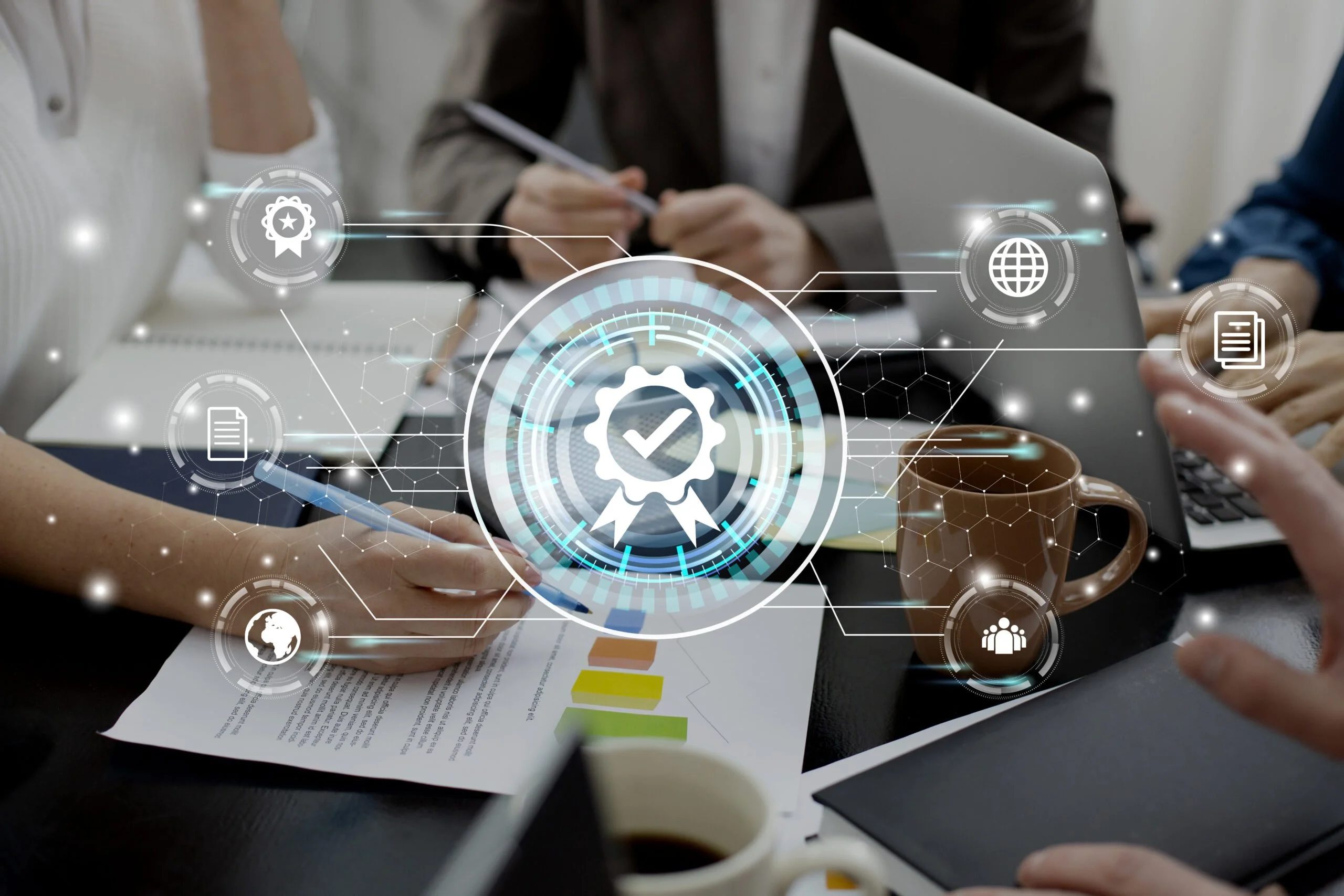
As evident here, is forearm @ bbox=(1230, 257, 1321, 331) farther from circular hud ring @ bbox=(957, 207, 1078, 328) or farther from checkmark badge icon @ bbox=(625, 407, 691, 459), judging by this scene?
checkmark badge icon @ bbox=(625, 407, 691, 459)

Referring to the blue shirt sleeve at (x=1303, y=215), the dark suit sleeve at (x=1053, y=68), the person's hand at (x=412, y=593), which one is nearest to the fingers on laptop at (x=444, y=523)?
the person's hand at (x=412, y=593)

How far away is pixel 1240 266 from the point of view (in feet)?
2.35

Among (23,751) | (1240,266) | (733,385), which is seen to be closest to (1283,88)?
(1240,266)

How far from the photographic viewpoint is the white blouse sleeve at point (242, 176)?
541 mm

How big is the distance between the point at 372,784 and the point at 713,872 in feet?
0.54

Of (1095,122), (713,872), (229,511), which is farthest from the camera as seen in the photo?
(1095,122)

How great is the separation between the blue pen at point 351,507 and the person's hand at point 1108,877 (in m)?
0.21

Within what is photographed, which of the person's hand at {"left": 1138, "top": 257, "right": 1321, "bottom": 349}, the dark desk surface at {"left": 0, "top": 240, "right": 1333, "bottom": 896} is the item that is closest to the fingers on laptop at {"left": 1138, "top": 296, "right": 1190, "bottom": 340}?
the person's hand at {"left": 1138, "top": 257, "right": 1321, "bottom": 349}

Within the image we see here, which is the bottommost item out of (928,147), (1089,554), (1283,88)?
(1283,88)

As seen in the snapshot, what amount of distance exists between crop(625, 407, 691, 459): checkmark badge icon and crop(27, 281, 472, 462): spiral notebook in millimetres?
107

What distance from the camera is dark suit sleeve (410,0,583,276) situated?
909 mm

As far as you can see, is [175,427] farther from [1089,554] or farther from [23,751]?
[1089,554]

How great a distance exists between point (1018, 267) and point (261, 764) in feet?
1.30

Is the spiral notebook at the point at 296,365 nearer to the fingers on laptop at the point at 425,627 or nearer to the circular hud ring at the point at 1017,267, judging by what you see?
the fingers on laptop at the point at 425,627
